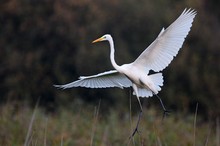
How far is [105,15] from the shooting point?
21750 millimetres

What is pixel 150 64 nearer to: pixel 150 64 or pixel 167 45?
pixel 150 64

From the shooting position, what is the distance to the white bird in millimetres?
7762

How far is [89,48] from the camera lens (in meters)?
20.2

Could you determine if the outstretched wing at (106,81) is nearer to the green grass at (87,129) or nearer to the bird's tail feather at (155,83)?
the bird's tail feather at (155,83)

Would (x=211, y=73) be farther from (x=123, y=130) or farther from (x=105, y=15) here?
(x=123, y=130)

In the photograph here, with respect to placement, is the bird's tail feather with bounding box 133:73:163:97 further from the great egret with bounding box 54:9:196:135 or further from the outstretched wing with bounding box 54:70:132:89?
the outstretched wing with bounding box 54:70:132:89

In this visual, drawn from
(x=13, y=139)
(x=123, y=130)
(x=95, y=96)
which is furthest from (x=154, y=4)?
(x=13, y=139)

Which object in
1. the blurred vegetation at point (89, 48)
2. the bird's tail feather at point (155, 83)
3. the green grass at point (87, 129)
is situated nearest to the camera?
the bird's tail feather at point (155, 83)

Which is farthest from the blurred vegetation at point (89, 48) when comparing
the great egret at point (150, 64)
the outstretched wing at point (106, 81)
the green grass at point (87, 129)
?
the great egret at point (150, 64)

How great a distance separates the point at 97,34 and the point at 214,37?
13.0 feet

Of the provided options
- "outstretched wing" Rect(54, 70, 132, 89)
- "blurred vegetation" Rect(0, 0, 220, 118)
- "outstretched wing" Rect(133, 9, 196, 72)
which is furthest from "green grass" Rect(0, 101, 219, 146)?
"blurred vegetation" Rect(0, 0, 220, 118)

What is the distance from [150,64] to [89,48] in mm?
12161

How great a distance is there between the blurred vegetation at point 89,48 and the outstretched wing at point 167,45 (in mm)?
10318

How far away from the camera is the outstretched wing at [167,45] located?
303 inches
